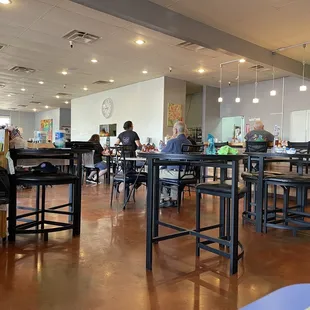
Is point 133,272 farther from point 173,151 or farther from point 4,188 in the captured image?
point 173,151

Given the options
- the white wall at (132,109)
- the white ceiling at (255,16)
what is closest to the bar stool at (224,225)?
the white ceiling at (255,16)

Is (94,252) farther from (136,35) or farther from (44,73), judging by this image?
(44,73)

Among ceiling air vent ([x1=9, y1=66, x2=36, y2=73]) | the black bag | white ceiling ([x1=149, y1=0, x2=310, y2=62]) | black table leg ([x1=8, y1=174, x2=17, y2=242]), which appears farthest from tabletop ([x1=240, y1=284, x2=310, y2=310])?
ceiling air vent ([x1=9, y1=66, x2=36, y2=73])

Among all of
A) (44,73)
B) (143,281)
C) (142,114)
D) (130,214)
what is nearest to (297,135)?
(142,114)

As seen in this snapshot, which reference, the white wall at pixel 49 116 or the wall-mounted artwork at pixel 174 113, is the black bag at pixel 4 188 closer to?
the wall-mounted artwork at pixel 174 113

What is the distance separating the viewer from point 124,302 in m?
1.81

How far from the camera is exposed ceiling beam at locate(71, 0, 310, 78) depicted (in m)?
4.48

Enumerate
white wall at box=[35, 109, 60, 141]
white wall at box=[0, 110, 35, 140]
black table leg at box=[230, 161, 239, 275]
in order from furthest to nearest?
white wall at box=[0, 110, 35, 140]
white wall at box=[35, 109, 60, 141]
black table leg at box=[230, 161, 239, 275]

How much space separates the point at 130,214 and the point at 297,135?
22.3 feet

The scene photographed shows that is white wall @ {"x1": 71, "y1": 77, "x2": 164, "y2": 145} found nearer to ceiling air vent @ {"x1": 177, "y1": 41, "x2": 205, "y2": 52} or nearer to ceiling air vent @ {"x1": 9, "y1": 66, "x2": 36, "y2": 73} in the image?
ceiling air vent @ {"x1": 177, "y1": 41, "x2": 205, "y2": 52}

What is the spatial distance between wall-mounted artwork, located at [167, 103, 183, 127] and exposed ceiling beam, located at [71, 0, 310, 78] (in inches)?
142

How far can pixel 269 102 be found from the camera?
9750 millimetres

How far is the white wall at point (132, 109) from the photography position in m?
9.99

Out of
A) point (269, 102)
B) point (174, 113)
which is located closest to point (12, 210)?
point (174, 113)
